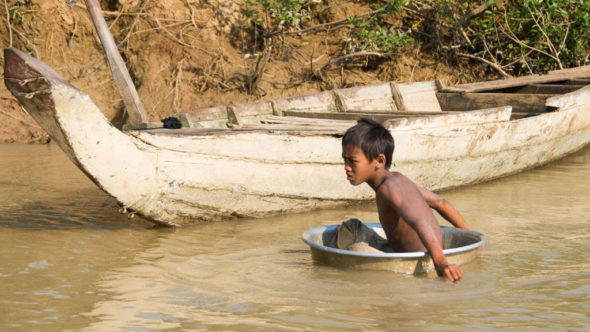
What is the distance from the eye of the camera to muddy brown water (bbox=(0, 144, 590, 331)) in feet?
9.54

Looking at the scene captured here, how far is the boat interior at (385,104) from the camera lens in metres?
5.94

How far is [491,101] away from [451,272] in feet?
15.4

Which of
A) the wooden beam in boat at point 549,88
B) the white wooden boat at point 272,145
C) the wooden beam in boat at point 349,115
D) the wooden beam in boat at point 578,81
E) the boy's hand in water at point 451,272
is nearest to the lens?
the boy's hand in water at point 451,272

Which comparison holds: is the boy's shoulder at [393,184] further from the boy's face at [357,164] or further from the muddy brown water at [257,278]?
the muddy brown water at [257,278]

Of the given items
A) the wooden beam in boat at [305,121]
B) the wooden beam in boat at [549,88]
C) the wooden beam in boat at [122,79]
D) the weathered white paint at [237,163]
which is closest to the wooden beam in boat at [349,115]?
the wooden beam in boat at [305,121]

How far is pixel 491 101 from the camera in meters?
7.56

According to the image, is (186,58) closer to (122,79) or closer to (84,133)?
(122,79)

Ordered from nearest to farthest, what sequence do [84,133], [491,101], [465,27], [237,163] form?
[84,133] → [237,163] → [491,101] → [465,27]

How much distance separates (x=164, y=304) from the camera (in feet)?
10.2

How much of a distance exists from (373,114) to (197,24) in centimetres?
399

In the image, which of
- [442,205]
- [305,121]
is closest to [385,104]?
[305,121]

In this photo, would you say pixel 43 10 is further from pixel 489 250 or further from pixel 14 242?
pixel 489 250

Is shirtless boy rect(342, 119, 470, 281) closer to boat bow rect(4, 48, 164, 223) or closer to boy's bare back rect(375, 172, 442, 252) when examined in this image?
boy's bare back rect(375, 172, 442, 252)

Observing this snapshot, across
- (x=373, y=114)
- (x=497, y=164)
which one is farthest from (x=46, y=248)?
(x=497, y=164)
